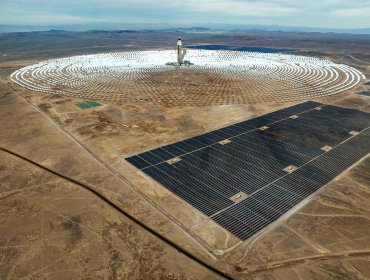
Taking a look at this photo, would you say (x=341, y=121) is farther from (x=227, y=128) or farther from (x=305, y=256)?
(x=305, y=256)

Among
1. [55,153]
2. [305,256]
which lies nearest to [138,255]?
[305,256]

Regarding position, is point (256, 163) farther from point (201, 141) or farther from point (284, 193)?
point (201, 141)

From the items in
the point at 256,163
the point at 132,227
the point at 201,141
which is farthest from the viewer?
the point at 201,141

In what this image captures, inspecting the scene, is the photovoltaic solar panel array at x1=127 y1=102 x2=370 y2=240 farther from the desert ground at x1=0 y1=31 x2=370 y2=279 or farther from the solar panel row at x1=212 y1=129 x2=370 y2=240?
the desert ground at x1=0 y1=31 x2=370 y2=279

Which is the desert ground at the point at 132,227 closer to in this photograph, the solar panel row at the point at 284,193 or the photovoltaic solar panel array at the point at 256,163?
the solar panel row at the point at 284,193

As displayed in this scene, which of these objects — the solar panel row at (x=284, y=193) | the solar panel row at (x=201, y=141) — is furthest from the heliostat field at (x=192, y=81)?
the solar panel row at (x=284, y=193)

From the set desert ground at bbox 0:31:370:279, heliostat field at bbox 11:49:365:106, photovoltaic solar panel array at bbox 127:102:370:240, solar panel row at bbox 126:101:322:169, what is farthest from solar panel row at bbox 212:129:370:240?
heliostat field at bbox 11:49:365:106

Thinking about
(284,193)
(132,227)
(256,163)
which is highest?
(256,163)

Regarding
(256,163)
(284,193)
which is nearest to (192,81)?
(256,163)
